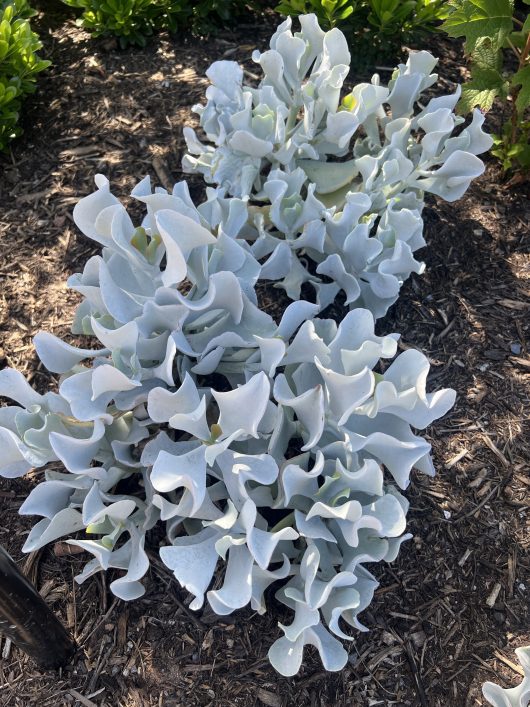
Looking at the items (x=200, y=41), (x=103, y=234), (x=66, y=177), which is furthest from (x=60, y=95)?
(x=103, y=234)

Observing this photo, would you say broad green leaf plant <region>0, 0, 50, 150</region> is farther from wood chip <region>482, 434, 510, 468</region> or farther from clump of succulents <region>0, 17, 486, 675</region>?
wood chip <region>482, 434, 510, 468</region>

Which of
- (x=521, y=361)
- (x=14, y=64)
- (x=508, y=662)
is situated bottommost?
(x=508, y=662)

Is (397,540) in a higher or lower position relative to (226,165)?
lower

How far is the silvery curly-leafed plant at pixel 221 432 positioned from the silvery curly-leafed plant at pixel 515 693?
14.5 inches

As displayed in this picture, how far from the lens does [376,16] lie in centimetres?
293

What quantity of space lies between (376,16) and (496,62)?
662mm

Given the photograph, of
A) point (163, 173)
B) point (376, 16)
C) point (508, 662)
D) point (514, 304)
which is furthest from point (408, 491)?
point (376, 16)

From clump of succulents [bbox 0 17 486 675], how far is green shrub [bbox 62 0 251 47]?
58.5 inches

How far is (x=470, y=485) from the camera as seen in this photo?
212 cm

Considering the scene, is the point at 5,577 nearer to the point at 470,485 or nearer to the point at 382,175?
the point at 470,485

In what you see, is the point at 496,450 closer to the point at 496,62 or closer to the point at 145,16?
the point at 496,62

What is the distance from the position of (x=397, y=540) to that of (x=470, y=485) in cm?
55

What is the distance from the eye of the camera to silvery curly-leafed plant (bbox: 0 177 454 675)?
1.56 m

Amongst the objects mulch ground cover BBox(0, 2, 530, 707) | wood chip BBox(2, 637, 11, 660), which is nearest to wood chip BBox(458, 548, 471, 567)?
mulch ground cover BBox(0, 2, 530, 707)
